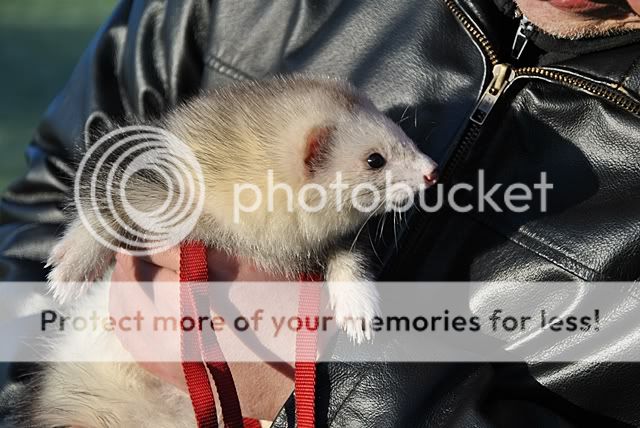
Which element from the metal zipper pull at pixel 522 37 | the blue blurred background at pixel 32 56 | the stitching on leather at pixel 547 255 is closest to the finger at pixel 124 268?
the stitching on leather at pixel 547 255

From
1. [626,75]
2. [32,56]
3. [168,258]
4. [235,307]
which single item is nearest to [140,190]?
[168,258]

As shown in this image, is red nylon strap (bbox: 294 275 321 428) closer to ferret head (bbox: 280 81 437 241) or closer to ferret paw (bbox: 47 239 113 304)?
ferret head (bbox: 280 81 437 241)

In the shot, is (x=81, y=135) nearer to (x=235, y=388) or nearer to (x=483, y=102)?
(x=235, y=388)

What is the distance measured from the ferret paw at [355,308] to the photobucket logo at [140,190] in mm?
230

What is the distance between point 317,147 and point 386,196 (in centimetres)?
12

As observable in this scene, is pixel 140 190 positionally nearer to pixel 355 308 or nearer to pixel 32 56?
pixel 355 308

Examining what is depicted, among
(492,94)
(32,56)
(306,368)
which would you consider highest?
(492,94)

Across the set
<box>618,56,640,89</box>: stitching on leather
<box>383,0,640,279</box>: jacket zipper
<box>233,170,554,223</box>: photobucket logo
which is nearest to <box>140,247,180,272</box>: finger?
<box>233,170,554,223</box>: photobucket logo

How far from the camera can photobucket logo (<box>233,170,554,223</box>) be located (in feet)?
3.85

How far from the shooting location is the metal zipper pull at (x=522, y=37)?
1.20 m

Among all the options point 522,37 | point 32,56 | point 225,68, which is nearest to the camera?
point 522,37

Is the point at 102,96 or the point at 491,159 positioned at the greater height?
the point at 491,159

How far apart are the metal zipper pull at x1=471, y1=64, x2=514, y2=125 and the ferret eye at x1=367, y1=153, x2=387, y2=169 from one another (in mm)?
137

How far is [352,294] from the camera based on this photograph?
120 centimetres
